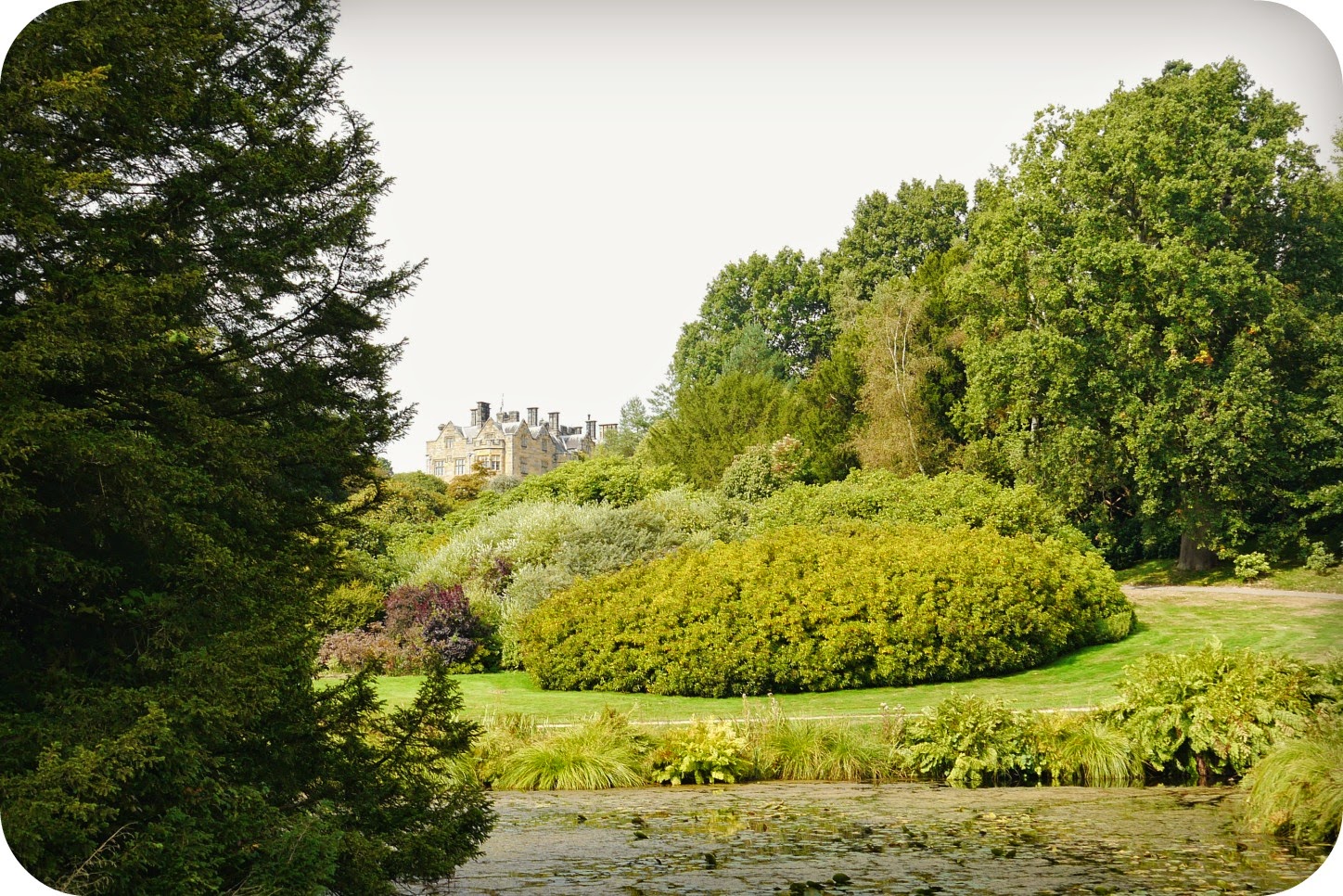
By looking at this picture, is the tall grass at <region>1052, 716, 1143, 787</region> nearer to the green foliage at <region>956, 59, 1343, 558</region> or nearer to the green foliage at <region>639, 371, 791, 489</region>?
the green foliage at <region>956, 59, 1343, 558</region>

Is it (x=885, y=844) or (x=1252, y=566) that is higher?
(x=1252, y=566)

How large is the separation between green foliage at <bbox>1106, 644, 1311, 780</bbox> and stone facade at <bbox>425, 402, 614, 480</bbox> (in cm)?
672

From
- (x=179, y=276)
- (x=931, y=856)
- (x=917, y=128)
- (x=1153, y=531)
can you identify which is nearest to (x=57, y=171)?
(x=179, y=276)

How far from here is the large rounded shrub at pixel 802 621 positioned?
1205 centimetres

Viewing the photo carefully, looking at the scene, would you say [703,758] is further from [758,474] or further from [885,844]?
[758,474]

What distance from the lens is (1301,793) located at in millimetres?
6422

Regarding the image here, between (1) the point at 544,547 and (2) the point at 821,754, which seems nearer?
(2) the point at 821,754

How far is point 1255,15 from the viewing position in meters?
5.96

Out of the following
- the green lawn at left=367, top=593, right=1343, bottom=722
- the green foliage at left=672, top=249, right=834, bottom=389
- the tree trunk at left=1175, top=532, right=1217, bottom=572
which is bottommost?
the green lawn at left=367, top=593, right=1343, bottom=722

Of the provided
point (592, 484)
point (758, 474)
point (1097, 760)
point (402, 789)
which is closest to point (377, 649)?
point (592, 484)

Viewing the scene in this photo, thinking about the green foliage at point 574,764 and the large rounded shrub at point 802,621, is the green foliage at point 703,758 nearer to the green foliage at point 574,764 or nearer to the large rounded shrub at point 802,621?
the green foliage at point 574,764

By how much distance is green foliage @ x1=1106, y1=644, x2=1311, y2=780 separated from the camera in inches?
325

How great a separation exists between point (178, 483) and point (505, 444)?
49.5 feet

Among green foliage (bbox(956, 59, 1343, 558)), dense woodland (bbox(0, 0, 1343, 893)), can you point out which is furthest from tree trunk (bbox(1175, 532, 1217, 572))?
dense woodland (bbox(0, 0, 1343, 893))
